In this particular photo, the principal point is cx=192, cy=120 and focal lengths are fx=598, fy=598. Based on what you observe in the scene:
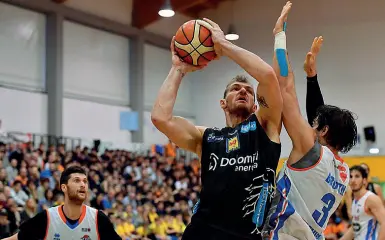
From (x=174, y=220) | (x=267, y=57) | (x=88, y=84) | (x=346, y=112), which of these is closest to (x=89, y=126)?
(x=88, y=84)

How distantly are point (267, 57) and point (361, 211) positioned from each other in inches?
672

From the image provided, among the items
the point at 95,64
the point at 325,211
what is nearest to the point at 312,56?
the point at 325,211

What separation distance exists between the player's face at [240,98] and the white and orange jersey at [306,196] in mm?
443

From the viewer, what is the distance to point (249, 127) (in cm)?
343

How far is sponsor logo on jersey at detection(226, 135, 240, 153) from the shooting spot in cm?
341

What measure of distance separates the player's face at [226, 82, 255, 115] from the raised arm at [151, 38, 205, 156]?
28 centimetres

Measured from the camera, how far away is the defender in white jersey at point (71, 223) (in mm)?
5875

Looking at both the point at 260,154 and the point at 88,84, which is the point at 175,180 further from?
the point at 260,154

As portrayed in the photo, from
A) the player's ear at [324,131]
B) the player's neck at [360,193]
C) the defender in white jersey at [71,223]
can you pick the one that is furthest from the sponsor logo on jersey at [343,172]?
the player's neck at [360,193]

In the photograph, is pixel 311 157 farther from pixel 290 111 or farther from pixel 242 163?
pixel 242 163

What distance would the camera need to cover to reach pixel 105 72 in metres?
21.3

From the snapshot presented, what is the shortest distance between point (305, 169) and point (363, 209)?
378cm

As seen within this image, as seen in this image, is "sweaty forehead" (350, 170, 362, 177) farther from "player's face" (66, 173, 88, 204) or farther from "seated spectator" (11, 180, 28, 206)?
"seated spectator" (11, 180, 28, 206)

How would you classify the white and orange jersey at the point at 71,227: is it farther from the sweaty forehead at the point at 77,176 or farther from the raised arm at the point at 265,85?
the raised arm at the point at 265,85
